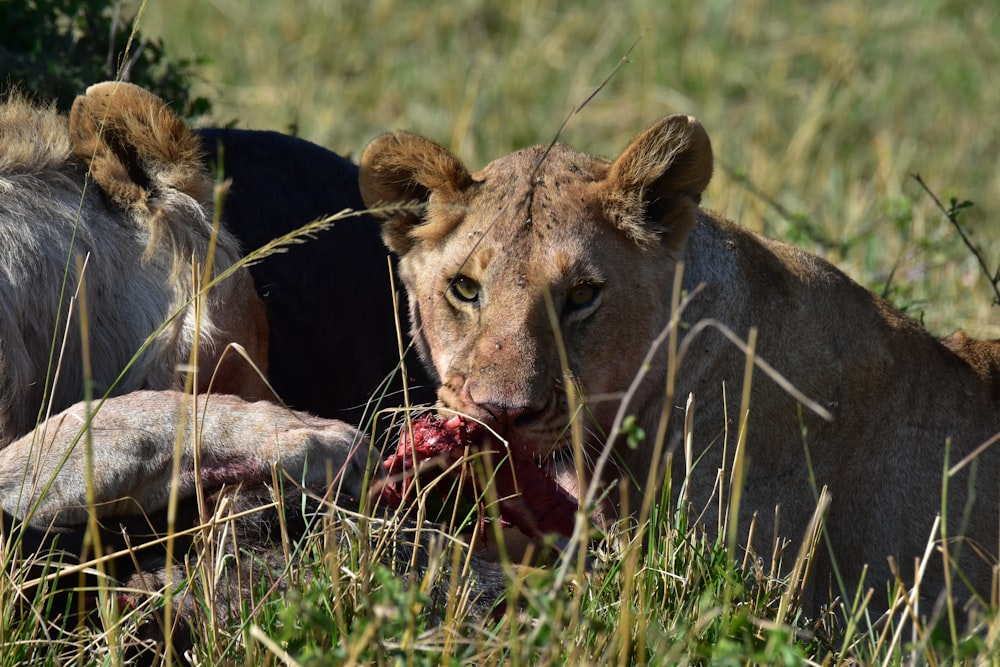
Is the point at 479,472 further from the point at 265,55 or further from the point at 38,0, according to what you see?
the point at 265,55

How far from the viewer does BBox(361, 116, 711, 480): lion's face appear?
295cm

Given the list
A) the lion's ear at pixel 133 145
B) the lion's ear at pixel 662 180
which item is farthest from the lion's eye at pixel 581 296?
the lion's ear at pixel 133 145

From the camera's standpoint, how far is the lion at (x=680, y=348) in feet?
9.95

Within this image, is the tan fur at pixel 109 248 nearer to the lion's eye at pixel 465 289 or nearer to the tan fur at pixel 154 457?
the tan fur at pixel 154 457

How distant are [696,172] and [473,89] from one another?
456 centimetres

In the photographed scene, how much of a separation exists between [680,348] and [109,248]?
128cm

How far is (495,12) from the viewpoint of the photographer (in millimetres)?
8984

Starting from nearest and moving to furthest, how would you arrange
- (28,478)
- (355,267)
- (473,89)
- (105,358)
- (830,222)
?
(28,478), (105,358), (355,267), (830,222), (473,89)

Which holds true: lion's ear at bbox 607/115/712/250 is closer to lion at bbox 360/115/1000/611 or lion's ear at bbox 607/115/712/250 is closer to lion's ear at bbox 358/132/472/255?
lion at bbox 360/115/1000/611

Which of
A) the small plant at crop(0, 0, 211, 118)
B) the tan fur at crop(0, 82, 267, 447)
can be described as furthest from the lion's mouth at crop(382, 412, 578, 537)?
the small plant at crop(0, 0, 211, 118)

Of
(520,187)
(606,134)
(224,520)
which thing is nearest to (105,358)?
(224,520)

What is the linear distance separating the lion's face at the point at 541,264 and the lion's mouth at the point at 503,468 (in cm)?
4

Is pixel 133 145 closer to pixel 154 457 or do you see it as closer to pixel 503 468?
pixel 154 457

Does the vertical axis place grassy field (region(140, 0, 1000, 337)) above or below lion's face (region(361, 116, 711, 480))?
above
